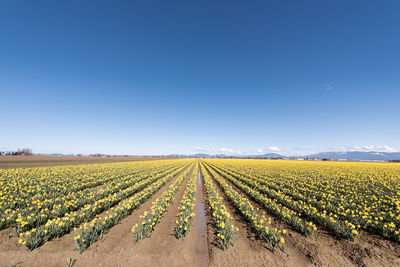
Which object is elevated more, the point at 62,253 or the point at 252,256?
the point at 62,253

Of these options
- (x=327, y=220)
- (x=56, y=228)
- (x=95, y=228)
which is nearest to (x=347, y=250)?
(x=327, y=220)

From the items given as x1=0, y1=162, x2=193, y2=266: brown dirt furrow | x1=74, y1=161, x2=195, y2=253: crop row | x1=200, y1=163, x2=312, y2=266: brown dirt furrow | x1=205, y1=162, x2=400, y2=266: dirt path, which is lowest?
x1=200, y1=163, x2=312, y2=266: brown dirt furrow

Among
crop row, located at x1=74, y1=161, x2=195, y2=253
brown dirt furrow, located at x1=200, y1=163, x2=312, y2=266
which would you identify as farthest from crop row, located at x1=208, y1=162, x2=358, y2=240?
crop row, located at x1=74, y1=161, x2=195, y2=253

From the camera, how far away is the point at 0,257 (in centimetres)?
448

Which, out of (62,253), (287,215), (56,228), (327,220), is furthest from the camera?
(287,215)

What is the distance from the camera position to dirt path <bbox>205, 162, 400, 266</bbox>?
443 cm

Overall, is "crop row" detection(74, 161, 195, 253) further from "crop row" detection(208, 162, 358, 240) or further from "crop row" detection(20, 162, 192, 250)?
"crop row" detection(208, 162, 358, 240)

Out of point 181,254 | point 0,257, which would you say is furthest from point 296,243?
point 0,257

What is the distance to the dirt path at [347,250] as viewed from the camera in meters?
4.43

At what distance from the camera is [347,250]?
4.91 m

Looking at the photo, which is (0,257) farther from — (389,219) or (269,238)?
(389,219)

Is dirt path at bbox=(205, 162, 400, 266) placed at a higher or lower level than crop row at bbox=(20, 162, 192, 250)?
lower

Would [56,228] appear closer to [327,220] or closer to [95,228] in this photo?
[95,228]

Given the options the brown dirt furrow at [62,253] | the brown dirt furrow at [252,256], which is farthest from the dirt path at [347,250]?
the brown dirt furrow at [62,253]
